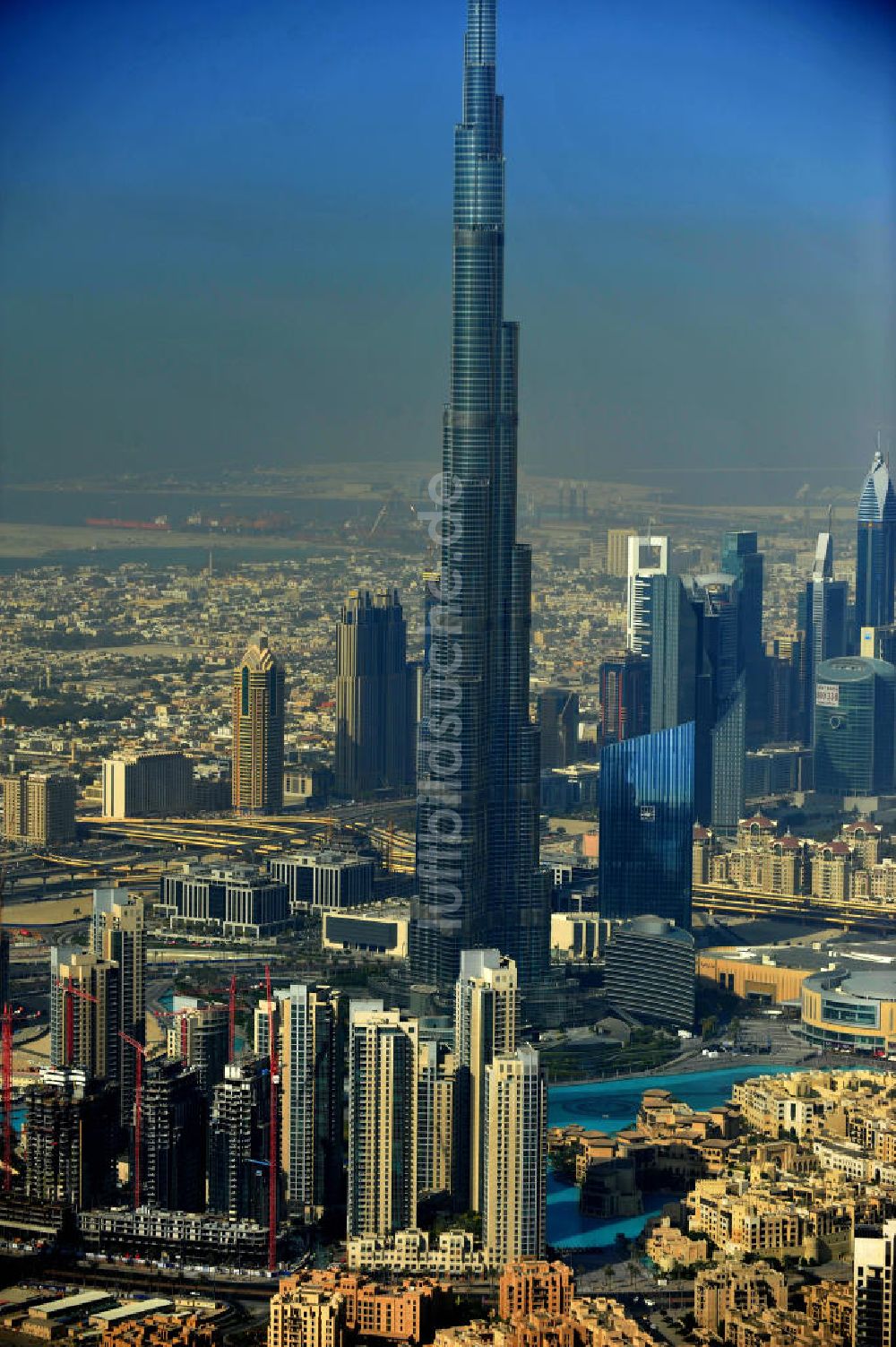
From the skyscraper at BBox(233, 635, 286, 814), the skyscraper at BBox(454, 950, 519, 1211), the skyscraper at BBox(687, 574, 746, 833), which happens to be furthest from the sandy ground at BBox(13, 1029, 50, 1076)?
the skyscraper at BBox(233, 635, 286, 814)

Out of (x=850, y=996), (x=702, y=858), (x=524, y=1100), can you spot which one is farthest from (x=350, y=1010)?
(x=702, y=858)

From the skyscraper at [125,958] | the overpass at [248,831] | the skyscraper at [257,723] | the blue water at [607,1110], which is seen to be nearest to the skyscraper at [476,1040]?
the blue water at [607,1110]

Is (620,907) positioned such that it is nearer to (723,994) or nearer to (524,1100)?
(723,994)

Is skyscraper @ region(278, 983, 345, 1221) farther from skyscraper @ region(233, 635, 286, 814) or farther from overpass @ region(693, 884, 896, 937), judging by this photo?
skyscraper @ region(233, 635, 286, 814)

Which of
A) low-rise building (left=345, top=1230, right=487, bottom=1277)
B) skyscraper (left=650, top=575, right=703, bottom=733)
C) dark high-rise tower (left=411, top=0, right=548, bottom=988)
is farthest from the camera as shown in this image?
skyscraper (left=650, top=575, right=703, bottom=733)

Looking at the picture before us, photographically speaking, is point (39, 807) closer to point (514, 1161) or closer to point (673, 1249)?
point (514, 1161)

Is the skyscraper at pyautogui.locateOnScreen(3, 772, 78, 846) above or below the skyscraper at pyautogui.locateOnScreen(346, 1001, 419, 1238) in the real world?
above
